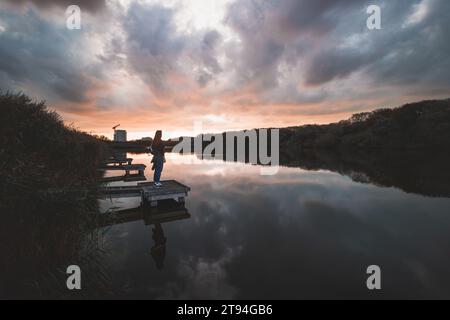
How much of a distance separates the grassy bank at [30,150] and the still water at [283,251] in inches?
111

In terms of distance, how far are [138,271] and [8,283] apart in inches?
106

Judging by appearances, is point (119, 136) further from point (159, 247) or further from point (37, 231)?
point (37, 231)

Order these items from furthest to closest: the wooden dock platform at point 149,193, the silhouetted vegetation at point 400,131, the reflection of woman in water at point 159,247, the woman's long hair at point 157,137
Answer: the silhouetted vegetation at point 400,131, the woman's long hair at point 157,137, the wooden dock platform at point 149,193, the reflection of woman in water at point 159,247

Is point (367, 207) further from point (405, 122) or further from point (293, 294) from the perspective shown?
point (405, 122)

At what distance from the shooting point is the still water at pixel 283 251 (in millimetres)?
5629

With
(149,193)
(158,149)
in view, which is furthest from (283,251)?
(158,149)

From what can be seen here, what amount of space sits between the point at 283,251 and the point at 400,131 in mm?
73193

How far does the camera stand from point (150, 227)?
973 centimetres

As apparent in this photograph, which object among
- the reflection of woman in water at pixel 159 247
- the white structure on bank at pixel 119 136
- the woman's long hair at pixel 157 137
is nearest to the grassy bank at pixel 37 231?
the reflection of woman in water at pixel 159 247

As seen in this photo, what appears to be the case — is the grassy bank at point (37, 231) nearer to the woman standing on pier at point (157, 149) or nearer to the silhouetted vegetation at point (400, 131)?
the woman standing on pier at point (157, 149)

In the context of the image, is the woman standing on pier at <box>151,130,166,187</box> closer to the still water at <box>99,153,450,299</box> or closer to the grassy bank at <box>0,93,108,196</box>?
the still water at <box>99,153,450,299</box>

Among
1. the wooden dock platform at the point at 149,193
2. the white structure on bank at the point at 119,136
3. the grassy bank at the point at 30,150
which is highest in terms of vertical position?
the white structure on bank at the point at 119,136

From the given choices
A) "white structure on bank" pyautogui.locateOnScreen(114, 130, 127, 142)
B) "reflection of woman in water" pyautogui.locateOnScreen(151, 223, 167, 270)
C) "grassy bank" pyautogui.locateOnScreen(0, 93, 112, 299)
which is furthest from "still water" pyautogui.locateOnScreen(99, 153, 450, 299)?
"white structure on bank" pyautogui.locateOnScreen(114, 130, 127, 142)

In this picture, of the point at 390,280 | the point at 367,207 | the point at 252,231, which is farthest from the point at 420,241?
the point at 252,231
